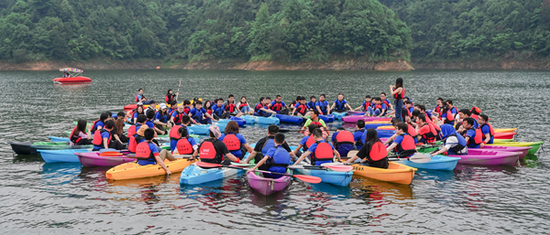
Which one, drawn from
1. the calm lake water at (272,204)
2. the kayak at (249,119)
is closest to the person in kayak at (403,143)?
the calm lake water at (272,204)

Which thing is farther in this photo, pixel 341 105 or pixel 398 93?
pixel 341 105

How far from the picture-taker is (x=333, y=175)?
14008 millimetres

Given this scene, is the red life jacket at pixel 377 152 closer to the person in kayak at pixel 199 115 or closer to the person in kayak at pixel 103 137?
the person in kayak at pixel 103 137

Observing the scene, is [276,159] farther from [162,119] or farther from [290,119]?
[290,119]

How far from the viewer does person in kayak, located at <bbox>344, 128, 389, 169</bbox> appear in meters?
14.2

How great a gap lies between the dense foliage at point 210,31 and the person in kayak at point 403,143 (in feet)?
344

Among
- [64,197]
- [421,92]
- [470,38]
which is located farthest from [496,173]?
[470,38]

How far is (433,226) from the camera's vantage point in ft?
36.5

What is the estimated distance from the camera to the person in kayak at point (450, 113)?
72.2 feet

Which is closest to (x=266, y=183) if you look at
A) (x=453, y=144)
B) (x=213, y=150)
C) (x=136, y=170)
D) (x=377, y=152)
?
(x=213, y=150)

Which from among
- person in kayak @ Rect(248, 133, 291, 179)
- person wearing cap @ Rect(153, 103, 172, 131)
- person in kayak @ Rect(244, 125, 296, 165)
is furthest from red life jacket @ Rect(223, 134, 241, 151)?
person wearing cap @ Rect(153, 103, 172, 131)

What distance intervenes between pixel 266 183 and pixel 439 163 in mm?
6970

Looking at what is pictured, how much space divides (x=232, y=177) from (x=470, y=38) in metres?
127

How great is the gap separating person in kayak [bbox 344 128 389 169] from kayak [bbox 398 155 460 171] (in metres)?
1.79
